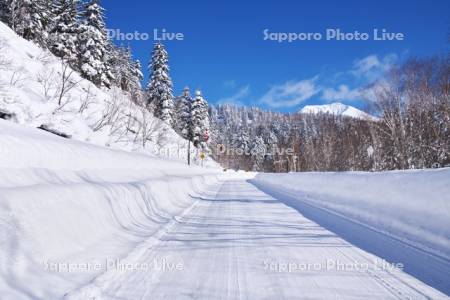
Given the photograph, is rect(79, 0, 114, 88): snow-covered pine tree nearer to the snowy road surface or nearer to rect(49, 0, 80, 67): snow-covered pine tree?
rect(49, 0, 80, 67): snow-covered pine tree

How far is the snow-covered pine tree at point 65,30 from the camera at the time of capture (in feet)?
135

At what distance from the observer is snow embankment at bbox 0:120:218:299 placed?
3.42 m

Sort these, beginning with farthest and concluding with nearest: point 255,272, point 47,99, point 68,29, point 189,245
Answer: point 68,29, point 47,99, point 189,245, point 255,272

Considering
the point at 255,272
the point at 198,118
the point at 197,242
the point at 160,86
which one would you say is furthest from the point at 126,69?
the point at 255,272

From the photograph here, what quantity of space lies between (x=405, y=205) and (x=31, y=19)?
4576 cm

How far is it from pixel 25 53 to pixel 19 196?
93.4ft

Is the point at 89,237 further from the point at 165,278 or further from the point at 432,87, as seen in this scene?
the point at 432,87

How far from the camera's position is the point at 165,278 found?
12.6ft

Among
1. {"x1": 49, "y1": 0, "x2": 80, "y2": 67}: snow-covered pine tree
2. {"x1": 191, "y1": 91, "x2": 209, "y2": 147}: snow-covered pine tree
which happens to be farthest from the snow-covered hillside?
{"x1": 191, "y1": 91, "x2": 209, "y2": 147}: snow-covered pine tree

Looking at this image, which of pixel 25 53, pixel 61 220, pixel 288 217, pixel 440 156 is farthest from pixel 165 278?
pixel 25 53

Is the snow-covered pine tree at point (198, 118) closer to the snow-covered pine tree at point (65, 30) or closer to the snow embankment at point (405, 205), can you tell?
the snow-covered pine tree at point (65, 30)

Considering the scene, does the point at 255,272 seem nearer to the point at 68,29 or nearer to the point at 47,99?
the point at 47,99

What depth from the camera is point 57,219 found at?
15.2ft

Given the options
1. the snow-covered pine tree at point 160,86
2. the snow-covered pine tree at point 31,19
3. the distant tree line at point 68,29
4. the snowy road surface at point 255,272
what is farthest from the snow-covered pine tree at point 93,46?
the snowy road surface at point 255,272
